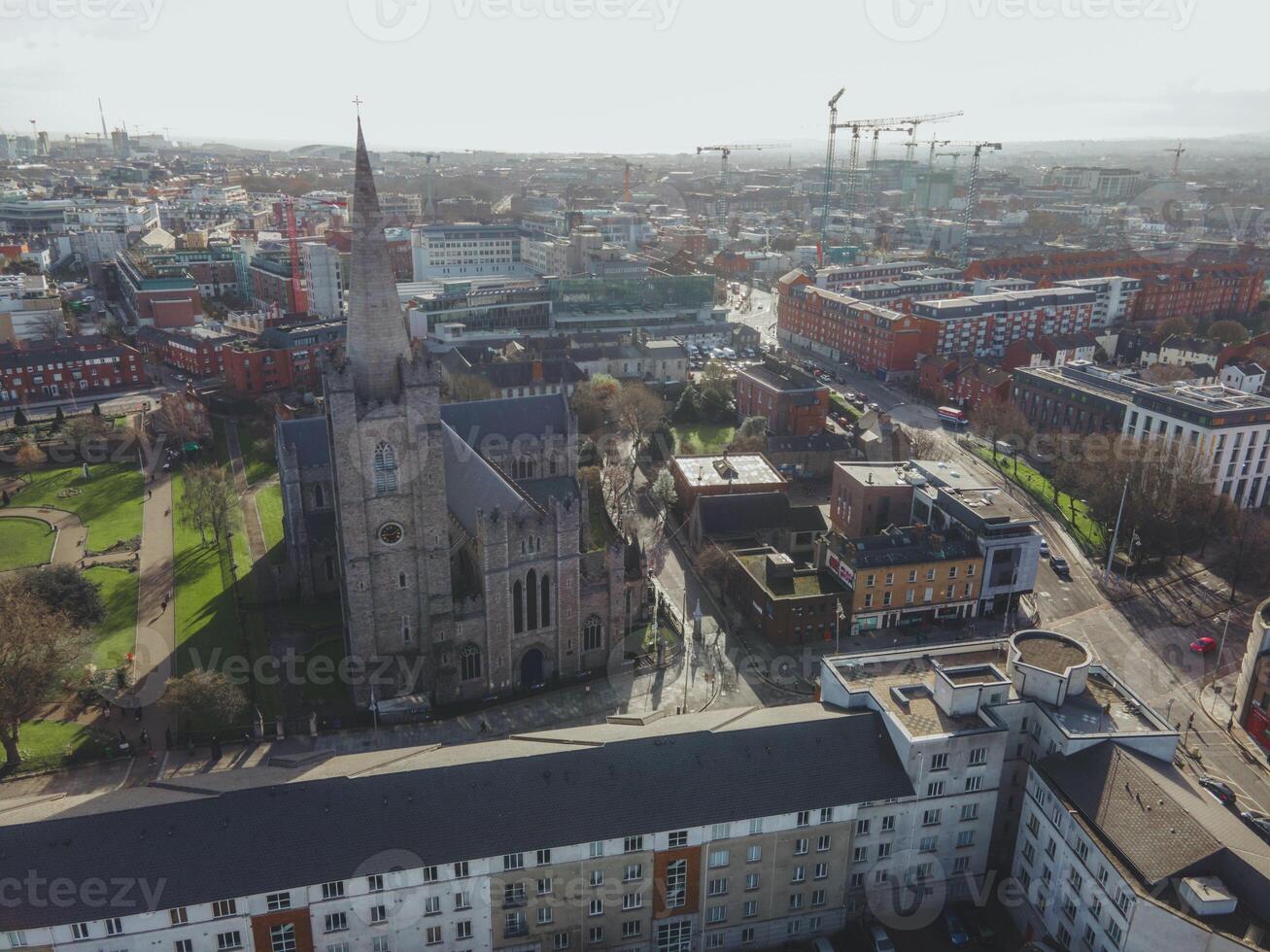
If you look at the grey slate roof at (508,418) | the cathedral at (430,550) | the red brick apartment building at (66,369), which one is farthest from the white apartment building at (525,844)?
the red brick apartment building at (66,369)

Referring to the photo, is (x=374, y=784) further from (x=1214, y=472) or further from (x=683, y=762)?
(x=1214, y=472)

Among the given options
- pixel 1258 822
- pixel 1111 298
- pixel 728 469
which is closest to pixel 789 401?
pixel 728 469

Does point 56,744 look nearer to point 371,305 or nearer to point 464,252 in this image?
point 371,305

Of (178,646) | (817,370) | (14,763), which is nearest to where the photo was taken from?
(14,763)

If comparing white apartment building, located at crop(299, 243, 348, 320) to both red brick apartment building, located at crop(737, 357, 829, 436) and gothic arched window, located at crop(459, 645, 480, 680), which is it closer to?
red brick apartment building, located at crop(737, 357, 829, 436)

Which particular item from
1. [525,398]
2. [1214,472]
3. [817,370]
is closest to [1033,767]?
[525,398]

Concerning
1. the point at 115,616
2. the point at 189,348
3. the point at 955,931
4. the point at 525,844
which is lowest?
the point at 955,931

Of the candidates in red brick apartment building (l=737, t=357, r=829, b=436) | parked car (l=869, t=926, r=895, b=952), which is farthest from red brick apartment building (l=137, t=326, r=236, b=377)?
parked car (l=869, t=926, r=895, b=952)
